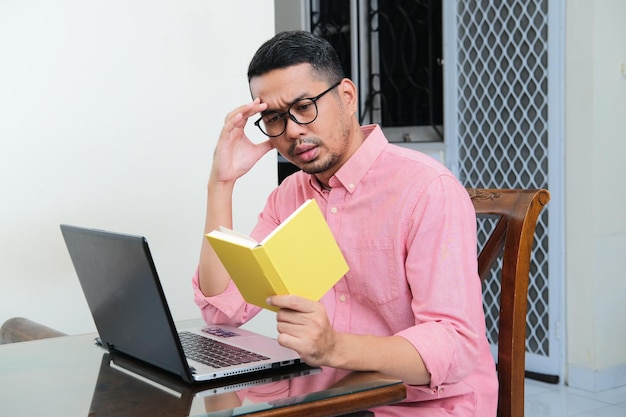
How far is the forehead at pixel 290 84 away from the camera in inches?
58.8

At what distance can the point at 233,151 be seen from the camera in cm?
175

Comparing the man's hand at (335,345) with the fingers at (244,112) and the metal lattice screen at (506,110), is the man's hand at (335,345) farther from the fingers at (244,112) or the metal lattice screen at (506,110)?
the metal lattice screen at (506,110)

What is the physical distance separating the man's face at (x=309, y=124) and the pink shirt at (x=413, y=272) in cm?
5

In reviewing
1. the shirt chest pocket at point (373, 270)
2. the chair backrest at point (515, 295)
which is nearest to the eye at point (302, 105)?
the shirt chest pocket at point (373, 270)

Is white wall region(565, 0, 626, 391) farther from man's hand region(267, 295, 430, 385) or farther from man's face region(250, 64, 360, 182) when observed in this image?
man's hand region(267, 295, 430, 385)

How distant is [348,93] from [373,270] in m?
0.36

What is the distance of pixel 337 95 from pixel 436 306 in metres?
0.46

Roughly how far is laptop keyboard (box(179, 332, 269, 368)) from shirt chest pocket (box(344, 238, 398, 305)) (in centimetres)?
24

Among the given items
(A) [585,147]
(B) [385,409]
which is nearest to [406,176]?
(B) [385,409]

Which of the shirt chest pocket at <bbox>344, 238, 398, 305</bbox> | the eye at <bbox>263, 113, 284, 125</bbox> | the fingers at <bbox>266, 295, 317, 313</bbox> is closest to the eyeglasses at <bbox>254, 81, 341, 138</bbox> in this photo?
the eye at <bbox>263, 113, 284, 125</bbox>

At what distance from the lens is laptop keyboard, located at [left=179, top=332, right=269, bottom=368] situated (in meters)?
1.28

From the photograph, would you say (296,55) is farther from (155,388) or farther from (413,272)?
(155,388)

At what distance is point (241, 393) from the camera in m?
1.14

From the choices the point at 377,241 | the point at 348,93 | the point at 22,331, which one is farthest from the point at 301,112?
the point at 22,331
